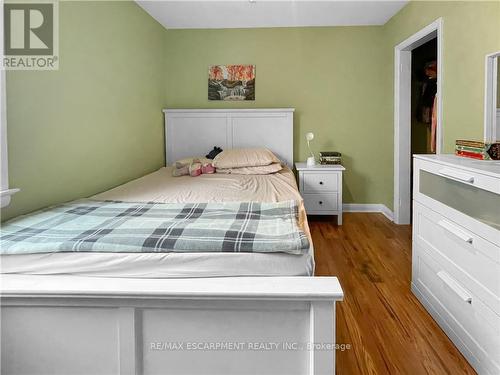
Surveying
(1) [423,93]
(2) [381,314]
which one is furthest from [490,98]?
(1) [423,93]

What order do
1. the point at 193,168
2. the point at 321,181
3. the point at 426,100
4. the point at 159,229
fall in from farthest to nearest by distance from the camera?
the point at 426,100
the point at 321,181
the point at 193,168
the point at 159,229

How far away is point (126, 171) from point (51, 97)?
131 cm

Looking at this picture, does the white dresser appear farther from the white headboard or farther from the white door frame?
the white headboard

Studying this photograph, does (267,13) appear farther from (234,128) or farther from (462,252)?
(462,252)

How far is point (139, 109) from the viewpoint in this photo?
13.4 ft

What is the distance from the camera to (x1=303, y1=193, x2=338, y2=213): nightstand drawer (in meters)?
4.57

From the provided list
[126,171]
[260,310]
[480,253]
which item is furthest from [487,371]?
[126,171]

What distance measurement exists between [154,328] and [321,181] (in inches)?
133

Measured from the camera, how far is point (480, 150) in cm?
217

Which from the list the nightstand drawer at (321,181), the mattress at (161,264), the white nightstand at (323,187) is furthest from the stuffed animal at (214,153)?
the mattress at (161,264)

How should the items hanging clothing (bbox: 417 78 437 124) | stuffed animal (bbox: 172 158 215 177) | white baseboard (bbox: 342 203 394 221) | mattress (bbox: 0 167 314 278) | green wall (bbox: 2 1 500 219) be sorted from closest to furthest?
1. mattress (bbox: 0 167 314 278)
2. green wall (bbox: 2 1 500 219)
3. stuffed animal (bbox: 172 158 215 177)
4. hanging clothing (bbox: 417 78 437 124)
5. white baseboard (bbox: 342 203 394 221)

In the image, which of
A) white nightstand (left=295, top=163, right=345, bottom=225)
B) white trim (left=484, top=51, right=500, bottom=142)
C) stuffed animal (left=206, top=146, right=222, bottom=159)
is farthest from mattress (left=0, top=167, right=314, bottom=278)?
stuffed animal (left=206, top=146, right=222, bottom=159)

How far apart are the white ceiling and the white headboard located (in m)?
0.97

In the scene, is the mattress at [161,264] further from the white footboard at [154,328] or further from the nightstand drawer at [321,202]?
the nightstand drawer at [321,202]
